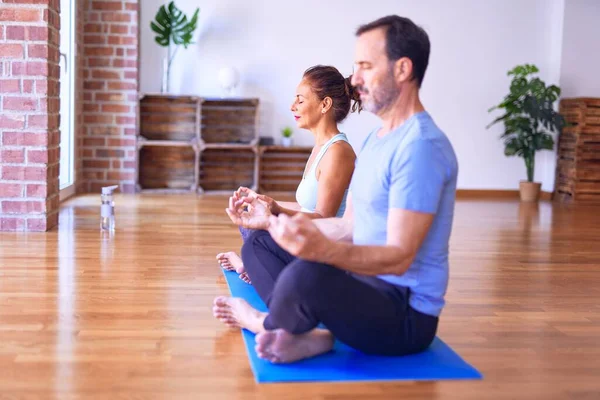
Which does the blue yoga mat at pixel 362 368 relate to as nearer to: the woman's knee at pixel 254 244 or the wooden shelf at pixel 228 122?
the woman's knee at pixel 254 244

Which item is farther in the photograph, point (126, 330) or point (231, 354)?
point (126, 330)

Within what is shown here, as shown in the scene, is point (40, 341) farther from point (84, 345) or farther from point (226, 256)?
point (226, 256)

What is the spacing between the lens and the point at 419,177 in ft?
6.06

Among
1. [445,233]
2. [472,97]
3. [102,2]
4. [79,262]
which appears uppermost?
[102,2]

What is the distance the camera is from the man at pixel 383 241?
1.84 metres

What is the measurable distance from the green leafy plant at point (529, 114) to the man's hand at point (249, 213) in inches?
198

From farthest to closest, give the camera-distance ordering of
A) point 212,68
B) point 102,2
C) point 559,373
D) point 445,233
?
1. point 212,68
2. point 102,2
3. point 559,373
4. point 445,233

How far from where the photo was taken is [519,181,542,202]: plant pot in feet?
24.2

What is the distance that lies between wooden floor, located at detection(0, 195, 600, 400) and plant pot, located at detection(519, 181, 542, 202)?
2.60 metres

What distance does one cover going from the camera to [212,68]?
23.5 feet

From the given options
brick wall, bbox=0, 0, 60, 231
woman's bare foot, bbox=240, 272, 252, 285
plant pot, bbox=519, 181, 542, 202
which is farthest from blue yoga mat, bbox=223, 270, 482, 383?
plant pot, bbox=519, 181, 542, 202

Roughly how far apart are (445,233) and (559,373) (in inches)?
22.0

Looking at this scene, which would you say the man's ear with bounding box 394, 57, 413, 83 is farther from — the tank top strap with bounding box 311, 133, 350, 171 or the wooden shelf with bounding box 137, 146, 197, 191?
the wooden shelf with bounding box 137, 146, 197, 191

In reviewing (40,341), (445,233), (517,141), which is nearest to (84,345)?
(40,341)
